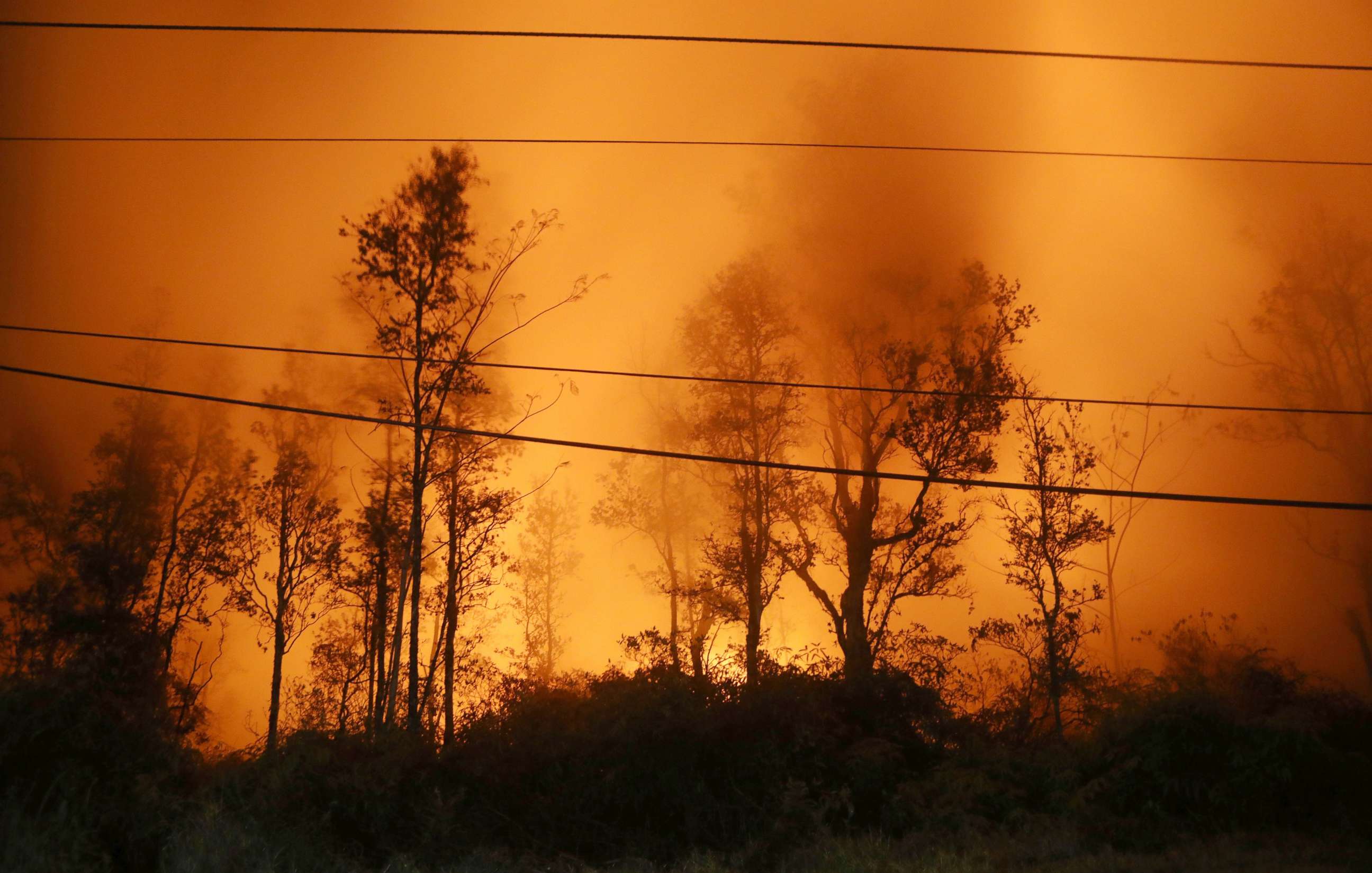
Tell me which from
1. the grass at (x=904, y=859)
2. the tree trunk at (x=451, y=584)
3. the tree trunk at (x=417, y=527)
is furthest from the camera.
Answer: the tree trunk at (x=451, y=584)

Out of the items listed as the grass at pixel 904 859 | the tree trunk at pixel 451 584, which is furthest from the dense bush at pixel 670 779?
the tree trunk at pixel 451 584

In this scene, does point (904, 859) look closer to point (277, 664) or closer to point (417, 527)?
point (417, 527)

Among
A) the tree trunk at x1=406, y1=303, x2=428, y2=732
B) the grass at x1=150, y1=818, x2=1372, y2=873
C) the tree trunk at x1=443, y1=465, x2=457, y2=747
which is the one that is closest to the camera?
the grass at x1=150, y1=818, x2=1372, y2=873

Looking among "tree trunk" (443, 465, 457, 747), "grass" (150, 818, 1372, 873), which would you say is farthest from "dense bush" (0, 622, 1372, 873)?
"tree trunk" (443, 465, 457, 747)

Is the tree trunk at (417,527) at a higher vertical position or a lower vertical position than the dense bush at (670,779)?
higher

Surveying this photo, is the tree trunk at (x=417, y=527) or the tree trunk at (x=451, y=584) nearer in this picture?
the tree trunk at (x=417, y=527)

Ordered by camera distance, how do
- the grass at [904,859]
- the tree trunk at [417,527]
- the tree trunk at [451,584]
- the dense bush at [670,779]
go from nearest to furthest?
the grass at [904,859]
the dense bush at [670,779]
the tree trunk at [417,527]
the tree trunk at [451,584]

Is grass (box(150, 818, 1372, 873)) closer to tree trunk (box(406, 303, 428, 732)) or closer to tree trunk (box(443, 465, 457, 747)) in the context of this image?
tree trunk (box(406, 303, 428, 732))

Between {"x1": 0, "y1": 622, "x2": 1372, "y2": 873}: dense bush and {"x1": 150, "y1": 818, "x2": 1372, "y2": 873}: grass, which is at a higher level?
{"x1": 0, "y1": 622, "x2": 1372, "y2": 873}: dense bush

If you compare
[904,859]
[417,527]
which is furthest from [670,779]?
[417,527]

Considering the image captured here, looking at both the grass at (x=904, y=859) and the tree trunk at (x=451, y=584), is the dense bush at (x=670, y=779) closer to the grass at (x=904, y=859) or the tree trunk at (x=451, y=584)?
the grass at (x=904, y=859)

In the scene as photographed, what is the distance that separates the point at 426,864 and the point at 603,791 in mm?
2591

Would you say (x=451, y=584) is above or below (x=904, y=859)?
above

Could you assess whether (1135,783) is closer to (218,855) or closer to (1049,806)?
(1049,806)
